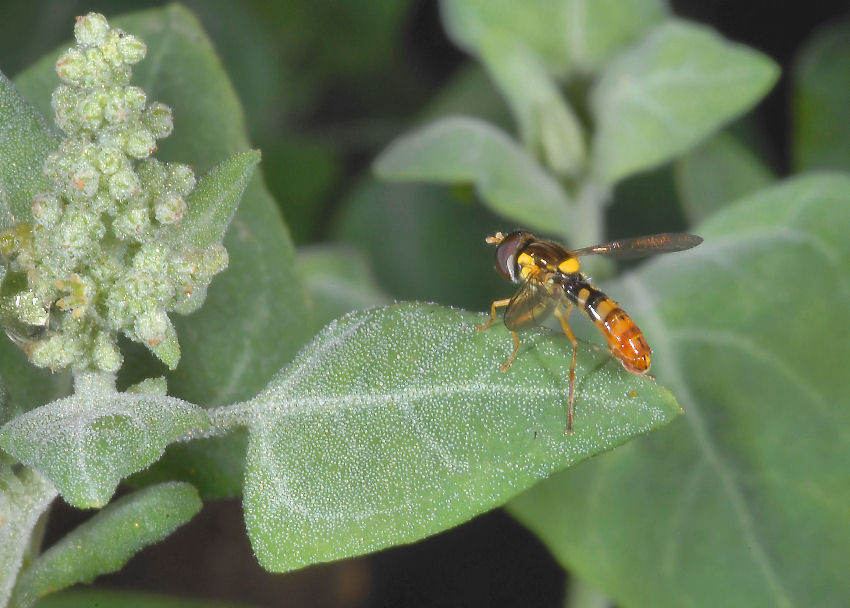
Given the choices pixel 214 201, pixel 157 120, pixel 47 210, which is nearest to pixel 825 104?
pixel 214 201

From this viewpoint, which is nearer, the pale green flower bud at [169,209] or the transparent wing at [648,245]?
the pale green flower bud at [169,209]

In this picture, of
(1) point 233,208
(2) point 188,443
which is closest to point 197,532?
(2) point 188,443

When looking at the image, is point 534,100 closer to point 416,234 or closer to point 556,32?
point 556,32

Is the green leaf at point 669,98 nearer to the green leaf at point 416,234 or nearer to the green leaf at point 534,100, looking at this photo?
the green leaf at point 534,100

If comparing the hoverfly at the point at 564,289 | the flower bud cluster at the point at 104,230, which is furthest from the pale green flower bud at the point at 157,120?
the hoverfly at the point at 564,289

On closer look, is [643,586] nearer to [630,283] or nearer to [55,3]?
[630,283]
